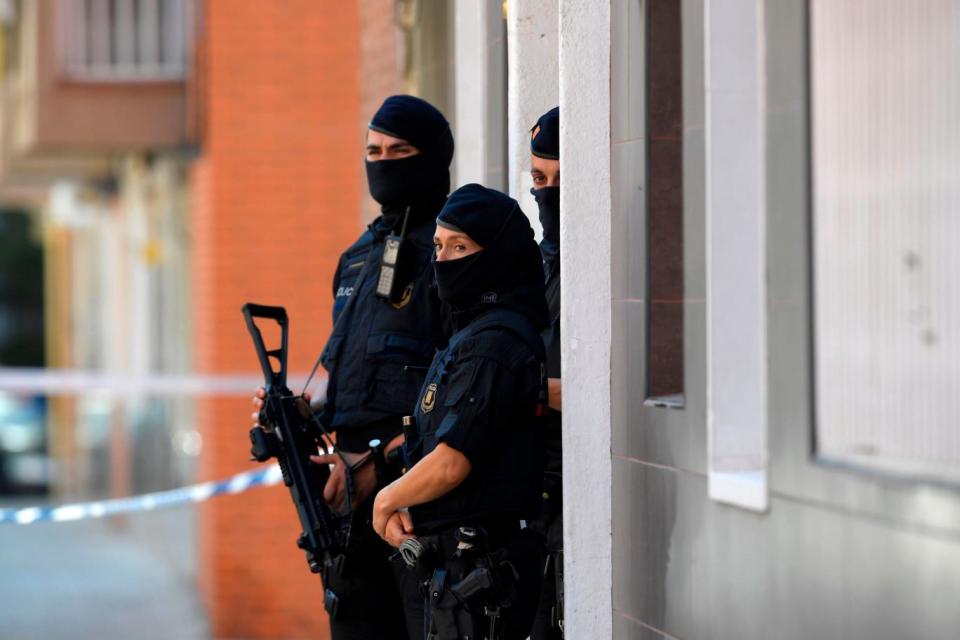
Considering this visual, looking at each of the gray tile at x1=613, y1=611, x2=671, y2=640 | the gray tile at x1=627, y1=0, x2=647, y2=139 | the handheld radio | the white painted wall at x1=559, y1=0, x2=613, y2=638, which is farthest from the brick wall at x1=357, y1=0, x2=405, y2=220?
the gray tile at x1=613, y1=611, x2=671, y2=640

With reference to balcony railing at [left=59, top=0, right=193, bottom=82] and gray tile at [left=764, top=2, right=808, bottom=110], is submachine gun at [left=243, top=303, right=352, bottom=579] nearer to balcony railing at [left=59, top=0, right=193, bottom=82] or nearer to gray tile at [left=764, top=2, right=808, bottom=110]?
gray tile at [left=764, top=2, right=808, bottom=110]

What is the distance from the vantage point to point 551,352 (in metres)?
4.89

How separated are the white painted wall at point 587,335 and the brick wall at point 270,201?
6.70 m

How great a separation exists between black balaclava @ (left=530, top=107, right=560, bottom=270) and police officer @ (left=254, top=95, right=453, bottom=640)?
0.98ft

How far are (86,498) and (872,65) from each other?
17.6 metres

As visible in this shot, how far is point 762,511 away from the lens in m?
3.61

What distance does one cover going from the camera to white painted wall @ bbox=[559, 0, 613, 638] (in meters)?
4.53

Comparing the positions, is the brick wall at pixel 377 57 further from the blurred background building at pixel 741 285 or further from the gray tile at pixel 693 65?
the gray tile at pixel 693 65

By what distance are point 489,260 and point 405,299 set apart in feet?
2.12

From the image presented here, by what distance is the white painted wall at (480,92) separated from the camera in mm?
6711

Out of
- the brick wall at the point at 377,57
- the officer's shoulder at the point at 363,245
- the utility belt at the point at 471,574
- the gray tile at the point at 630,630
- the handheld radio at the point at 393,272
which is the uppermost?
the brick wall at the point at 377,57

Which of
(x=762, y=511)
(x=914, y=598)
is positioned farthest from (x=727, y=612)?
(x=914, y=598)

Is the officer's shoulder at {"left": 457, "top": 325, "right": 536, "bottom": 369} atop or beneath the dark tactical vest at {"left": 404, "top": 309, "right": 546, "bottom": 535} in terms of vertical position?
atop

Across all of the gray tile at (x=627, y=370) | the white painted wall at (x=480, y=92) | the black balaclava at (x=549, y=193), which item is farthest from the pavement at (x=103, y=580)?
the gray tile at (x=627, y=370)
